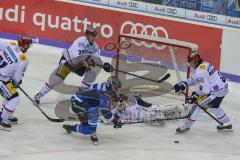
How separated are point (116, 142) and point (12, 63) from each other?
1.72m

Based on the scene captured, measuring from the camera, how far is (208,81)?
8.85 m

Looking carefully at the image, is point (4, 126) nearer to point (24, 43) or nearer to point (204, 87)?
point (24, 43)

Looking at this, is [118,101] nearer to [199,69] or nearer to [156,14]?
[199,69]

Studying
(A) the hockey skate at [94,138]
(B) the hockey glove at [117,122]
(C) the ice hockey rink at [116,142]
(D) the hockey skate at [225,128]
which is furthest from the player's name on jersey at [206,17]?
(A) the hockey skate at [94,138]

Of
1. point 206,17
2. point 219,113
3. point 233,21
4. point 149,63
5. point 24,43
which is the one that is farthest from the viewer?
point 206,17

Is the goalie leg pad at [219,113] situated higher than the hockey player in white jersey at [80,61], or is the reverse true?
the hockey player in white jersey at [80,61]

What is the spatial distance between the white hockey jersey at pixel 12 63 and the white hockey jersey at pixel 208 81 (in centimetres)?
241

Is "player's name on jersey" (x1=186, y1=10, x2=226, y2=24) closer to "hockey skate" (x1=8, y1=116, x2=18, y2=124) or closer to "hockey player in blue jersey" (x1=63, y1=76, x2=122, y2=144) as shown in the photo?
"hockey player in blue jersey" (x1=63, y1=76, x2=122, y2=144)

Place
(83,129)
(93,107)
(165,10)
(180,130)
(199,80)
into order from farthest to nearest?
(165,10) → (180,130) → (199,80) → (83,129) → (93,107)

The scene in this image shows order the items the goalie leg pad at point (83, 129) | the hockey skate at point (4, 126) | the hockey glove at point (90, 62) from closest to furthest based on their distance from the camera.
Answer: the goalie leg pad at point (83, 129)
the hockey skate at point (4, 126)
the hockey glove at point (90, 62)

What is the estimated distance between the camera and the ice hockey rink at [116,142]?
7750 millimetres

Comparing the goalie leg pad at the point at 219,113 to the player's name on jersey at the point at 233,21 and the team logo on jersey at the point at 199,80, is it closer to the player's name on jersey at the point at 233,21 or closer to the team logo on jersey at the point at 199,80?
the team logo on jersey at the point at 199,80

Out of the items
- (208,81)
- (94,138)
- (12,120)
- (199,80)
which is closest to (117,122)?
(94,138)

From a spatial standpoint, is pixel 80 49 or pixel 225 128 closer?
pixel 225 128
